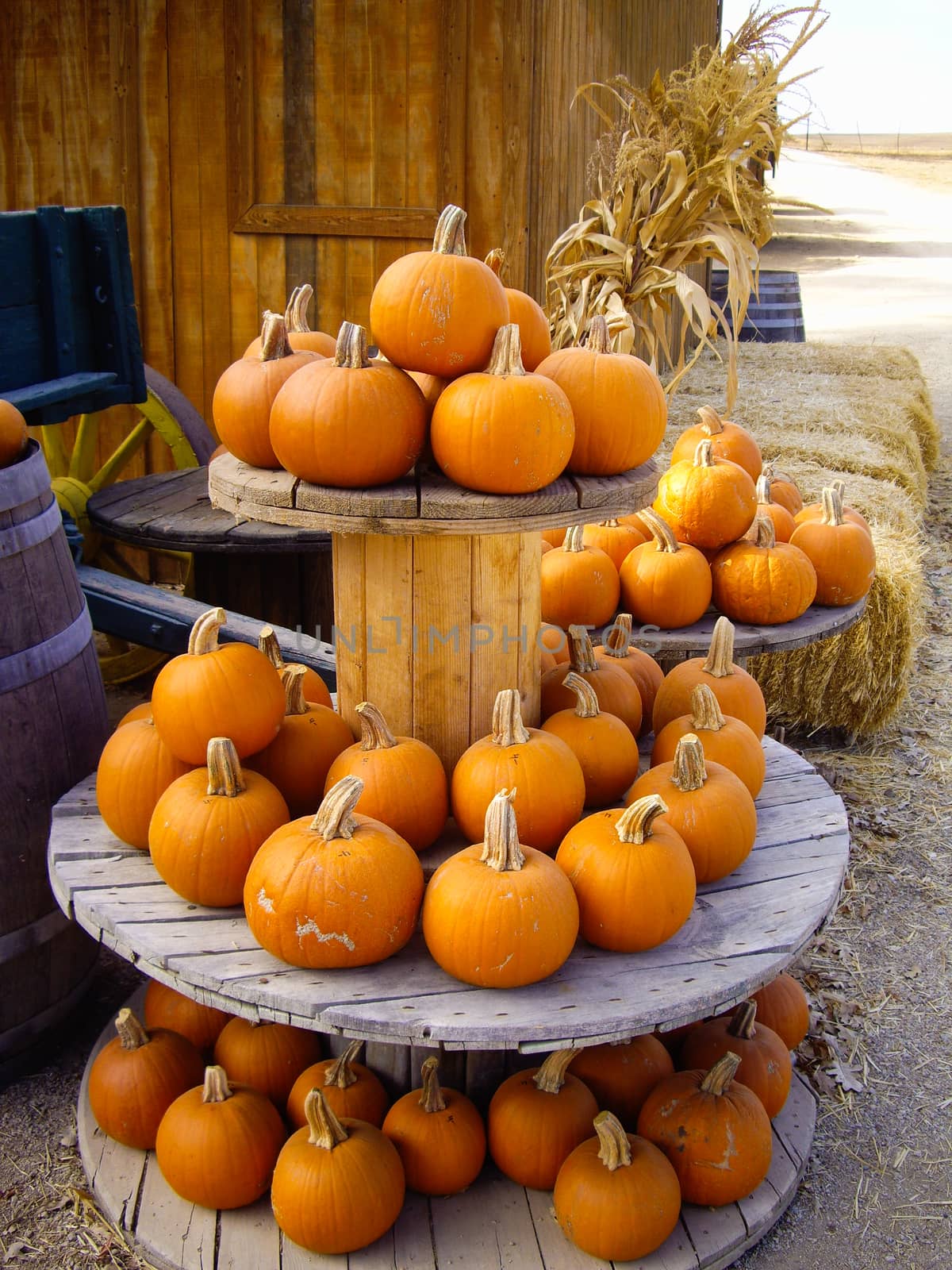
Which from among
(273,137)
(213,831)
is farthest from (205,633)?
(273,137)

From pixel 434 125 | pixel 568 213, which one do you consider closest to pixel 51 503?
pixel 434 125

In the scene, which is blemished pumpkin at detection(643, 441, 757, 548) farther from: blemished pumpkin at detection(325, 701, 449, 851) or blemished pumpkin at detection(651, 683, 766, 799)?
blemished pumpkin at detection(325, 701, 449, 851)

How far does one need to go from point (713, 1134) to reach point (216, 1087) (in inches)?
37.6

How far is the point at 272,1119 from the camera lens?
226 centimetres

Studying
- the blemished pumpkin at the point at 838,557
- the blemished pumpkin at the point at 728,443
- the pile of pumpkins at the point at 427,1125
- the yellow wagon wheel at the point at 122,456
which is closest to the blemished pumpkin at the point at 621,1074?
the pile of pumpkins at the point at 427,1125

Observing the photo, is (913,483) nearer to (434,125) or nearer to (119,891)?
(434,125)

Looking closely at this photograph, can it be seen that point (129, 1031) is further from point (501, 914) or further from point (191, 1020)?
point (501, 914)

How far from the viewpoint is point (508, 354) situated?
2.07m

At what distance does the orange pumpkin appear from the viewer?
2.20m

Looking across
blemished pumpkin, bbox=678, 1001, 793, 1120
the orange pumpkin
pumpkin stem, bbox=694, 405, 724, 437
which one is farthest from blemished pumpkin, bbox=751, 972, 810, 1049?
pumpkin stem, bbox=694, 405, 724, 437

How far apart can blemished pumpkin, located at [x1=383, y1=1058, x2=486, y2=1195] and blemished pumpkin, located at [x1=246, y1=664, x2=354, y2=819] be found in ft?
1.91

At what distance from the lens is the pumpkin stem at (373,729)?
2193mm

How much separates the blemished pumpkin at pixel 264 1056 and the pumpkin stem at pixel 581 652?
999mm

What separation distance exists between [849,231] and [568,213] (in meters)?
23.3
